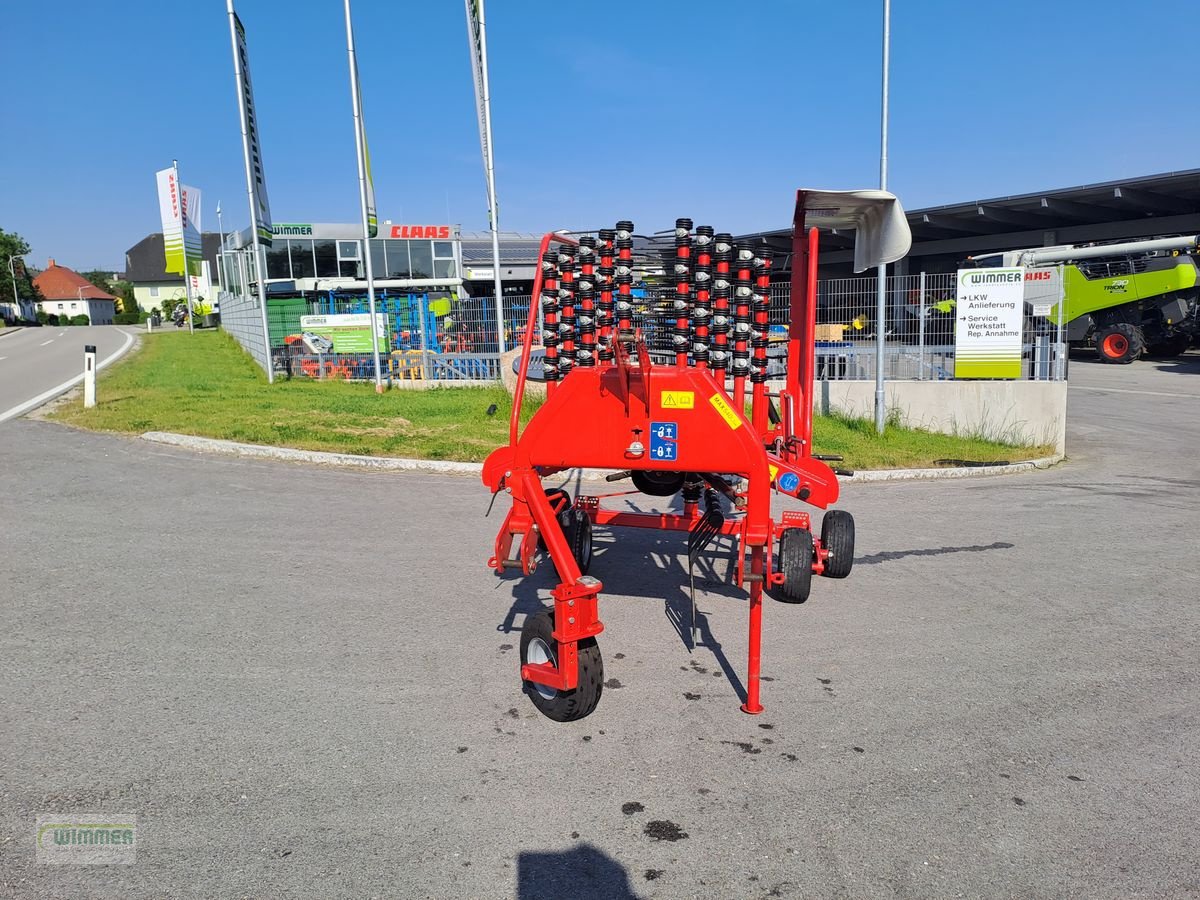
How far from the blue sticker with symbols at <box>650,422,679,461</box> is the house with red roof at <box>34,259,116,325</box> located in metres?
103

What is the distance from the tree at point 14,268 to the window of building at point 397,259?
55.9m

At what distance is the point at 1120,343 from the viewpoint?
25.1 m

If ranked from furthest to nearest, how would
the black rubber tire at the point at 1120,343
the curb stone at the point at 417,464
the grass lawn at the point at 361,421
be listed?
the black rubber tire at the point at 1120,343, the grass lawn at the point at 361,421, the curb stone at the point at 417,464

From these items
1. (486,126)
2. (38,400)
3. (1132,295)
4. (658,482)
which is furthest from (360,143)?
(1132,295)

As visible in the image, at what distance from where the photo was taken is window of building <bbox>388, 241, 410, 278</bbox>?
42344 millimetres

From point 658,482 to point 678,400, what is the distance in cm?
141

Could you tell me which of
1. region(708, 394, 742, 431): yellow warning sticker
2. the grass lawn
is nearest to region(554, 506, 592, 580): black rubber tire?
region(708, 394, 742, 431): yellow warning sticker

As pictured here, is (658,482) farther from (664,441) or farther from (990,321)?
(990,321)

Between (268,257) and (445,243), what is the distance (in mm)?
8340

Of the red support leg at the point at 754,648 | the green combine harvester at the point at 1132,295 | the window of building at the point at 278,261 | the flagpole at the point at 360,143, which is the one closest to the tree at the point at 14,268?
the window of building at the point at 278,261

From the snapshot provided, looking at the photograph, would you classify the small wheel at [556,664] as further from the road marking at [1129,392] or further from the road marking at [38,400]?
the road marking at [1129,392]

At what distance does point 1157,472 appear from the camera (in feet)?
35.4

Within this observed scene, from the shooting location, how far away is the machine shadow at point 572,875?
9.80 feet

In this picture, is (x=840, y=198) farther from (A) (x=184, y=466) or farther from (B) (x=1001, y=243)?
(B) (x=1001, y=243)
